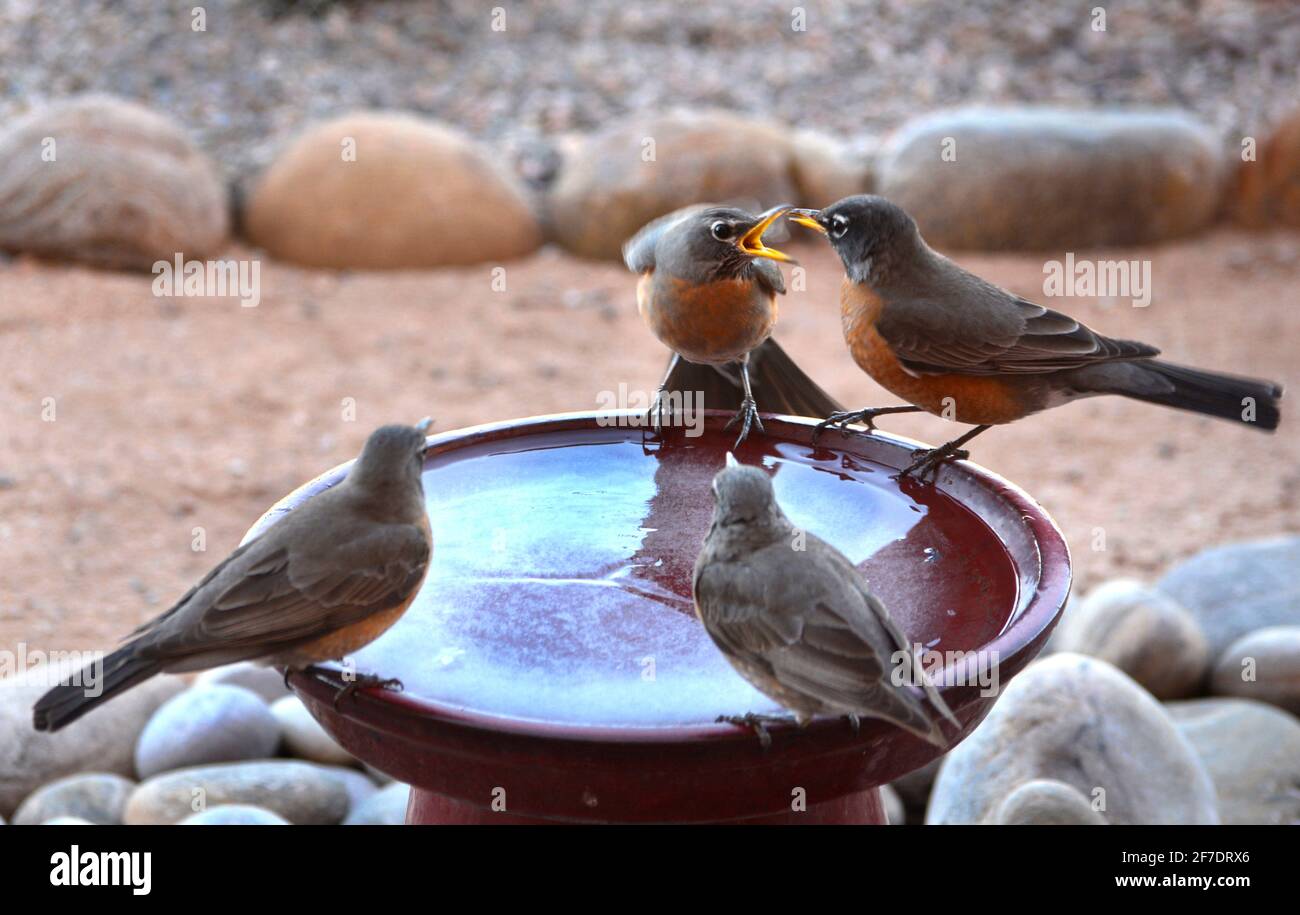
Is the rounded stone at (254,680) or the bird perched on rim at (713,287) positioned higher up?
the bird perched on rim at (713,287)

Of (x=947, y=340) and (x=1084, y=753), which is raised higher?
(x=947, y=340)

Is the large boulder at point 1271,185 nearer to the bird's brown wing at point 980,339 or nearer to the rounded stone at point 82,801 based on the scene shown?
the bird's brown wing at point 980,339

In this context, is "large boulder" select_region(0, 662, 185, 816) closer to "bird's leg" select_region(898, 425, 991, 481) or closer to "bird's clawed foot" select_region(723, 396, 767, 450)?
"bird's clawed foot" select_region(723, 396, 767, 450)

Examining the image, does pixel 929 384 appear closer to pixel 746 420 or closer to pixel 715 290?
pixel 746 420

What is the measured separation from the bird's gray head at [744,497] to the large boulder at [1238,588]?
4225 mm

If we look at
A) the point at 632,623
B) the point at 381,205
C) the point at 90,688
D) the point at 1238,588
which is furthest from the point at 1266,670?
the point at 381,205

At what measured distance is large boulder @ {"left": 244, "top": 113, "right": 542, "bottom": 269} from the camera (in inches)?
452

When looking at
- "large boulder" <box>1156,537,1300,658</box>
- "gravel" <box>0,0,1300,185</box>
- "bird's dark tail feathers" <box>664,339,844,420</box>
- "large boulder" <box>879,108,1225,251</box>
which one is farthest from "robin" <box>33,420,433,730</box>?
"gravel" <box>0,0,1300,185</box>

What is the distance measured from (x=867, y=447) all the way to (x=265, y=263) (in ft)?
27.1

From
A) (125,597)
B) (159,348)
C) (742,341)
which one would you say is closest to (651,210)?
(159,348)

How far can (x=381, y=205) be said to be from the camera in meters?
11.5

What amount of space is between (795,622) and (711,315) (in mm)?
1790

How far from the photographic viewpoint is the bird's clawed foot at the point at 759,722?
2.75 metres

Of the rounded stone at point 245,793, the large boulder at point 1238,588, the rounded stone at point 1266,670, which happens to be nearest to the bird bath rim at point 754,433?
the rounded stone at point 245,793
